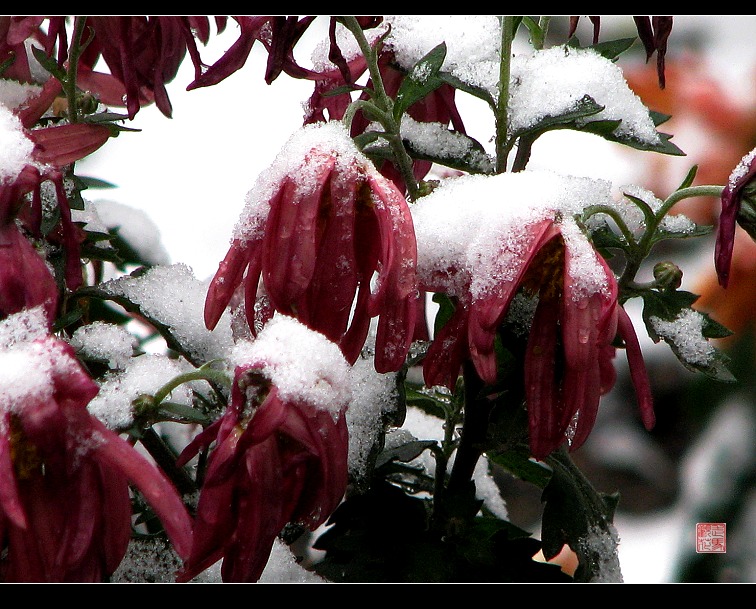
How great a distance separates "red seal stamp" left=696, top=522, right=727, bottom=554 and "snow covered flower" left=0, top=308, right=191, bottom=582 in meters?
0.36

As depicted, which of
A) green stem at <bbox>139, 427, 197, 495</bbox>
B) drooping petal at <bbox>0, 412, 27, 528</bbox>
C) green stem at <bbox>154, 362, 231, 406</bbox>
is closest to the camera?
drooping petal at <bbox>0, 412, 27, 528</bbox>

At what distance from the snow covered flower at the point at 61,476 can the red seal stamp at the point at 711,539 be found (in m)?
0.36

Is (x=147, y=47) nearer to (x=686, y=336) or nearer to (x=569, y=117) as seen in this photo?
(x=569, y=117)

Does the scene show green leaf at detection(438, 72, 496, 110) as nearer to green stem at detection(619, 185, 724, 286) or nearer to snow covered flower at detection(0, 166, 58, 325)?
green stem at detection(619, 185, 724, 286)

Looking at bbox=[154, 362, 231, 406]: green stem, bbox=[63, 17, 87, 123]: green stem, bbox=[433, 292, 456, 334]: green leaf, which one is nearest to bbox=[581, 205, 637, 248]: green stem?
bbox=[433, 292, 456, 334]: green leaf

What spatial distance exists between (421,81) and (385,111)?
0.04 metres

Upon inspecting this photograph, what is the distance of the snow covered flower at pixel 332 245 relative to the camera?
425 mm

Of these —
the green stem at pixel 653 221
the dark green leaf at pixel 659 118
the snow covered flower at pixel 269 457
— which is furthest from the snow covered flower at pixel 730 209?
the snow covered flower at pixel 269 457

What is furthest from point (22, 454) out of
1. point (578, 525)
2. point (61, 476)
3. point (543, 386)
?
point (578, 525)

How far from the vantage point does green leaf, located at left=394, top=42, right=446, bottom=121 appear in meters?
0.53

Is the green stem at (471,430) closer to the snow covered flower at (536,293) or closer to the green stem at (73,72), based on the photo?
the snow covered flower at (536,293)

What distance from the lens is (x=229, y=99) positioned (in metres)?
0.98
